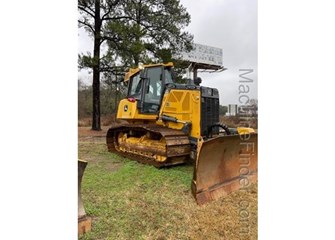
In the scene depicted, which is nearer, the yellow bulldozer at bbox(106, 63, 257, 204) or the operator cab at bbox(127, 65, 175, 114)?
the yellow bulldozer at bbox(106, 63, 257, 204)

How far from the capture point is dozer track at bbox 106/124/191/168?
9.19 ft

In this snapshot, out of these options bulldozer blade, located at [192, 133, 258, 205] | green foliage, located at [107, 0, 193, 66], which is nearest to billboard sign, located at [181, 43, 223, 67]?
green foliage, located at [107, 0, 193, 66]

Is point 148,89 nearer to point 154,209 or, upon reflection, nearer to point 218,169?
point 218,169

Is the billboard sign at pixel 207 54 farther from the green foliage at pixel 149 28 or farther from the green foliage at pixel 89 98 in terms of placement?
the green foliage at pixel 89 98

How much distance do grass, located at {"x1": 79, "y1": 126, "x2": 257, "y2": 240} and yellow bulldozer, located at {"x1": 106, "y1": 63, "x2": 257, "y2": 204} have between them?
0.18 meters

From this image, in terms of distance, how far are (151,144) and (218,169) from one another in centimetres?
99

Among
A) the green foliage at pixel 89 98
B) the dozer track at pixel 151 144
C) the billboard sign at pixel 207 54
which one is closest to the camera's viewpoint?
the green foliage at pixel 89 98

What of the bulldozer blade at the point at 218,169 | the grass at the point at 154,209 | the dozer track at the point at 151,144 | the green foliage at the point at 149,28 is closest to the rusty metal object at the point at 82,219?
the grass at the point at 154,209

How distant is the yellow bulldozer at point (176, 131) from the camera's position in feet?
6.88

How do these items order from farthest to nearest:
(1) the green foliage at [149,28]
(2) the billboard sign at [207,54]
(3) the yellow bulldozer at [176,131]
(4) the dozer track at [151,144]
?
(4) the dozer track at [151,144] → (3) the yellow bulldozer at [176,131] → (1) the green foliage at [149,28] → (2) the billboard sign at [207,54]

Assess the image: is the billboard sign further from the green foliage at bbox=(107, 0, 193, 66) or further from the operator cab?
the operator cab

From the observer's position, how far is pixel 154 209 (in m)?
1.79
